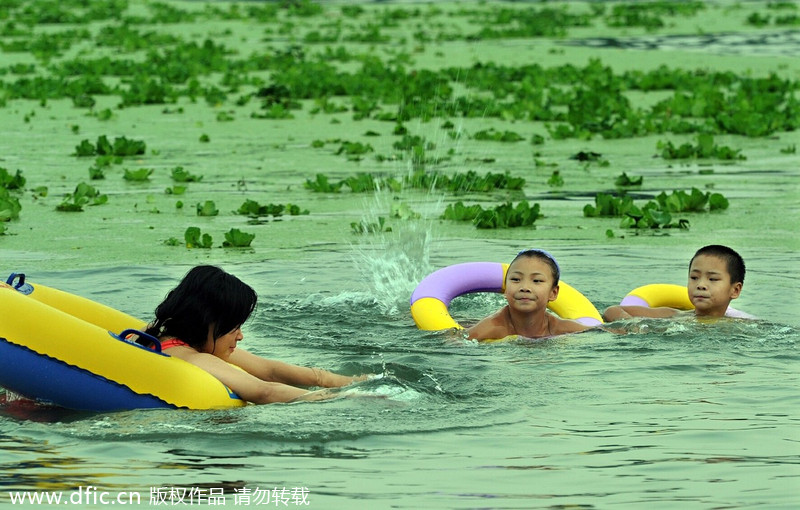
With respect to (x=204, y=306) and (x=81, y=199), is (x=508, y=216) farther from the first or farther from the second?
(x=204, y=306)

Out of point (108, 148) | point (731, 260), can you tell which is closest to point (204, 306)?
point (731, 260)

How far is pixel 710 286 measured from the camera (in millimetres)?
7797

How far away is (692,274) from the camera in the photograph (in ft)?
25.8

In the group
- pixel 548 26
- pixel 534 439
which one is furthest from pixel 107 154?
pixel 548 26

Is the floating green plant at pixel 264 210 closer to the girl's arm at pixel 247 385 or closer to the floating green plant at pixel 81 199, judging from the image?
the floating green plant at pixel 81 199

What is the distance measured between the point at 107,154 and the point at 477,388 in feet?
26.7

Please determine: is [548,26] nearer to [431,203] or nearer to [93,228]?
[431,203]

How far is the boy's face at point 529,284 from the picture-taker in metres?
7.41

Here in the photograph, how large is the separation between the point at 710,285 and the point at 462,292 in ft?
4.55

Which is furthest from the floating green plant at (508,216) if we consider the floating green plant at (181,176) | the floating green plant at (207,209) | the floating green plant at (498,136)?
the floating green plant at (498,136)

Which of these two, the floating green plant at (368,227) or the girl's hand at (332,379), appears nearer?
the girl's hand at (332,379)

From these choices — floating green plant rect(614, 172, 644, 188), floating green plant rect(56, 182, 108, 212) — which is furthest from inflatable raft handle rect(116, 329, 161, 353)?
floating green plant rect(614, 172, 644, 188)

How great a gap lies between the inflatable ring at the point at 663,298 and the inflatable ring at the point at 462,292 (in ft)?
0.89

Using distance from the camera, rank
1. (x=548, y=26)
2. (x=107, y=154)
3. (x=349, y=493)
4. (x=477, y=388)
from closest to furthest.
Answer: (x=349, y=493) < (x=477, y=388) < (x=107, y=154) < (x=548, y=26)
